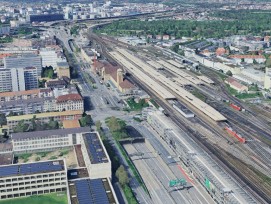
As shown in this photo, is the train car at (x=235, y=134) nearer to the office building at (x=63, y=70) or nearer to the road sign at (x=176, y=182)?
the road sign at (x=176, y=182)

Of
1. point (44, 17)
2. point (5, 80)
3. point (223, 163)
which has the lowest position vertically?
point (223, 163)

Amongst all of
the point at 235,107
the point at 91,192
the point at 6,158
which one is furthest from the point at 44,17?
the point at 91,192

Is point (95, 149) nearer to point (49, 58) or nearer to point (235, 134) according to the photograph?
point (235, 134)

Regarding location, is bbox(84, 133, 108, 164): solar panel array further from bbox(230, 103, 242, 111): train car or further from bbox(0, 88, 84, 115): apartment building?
bbox(230, 103, 242, 111): train car

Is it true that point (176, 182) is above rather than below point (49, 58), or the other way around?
below

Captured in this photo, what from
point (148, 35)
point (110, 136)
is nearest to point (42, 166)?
point (110, 136)
